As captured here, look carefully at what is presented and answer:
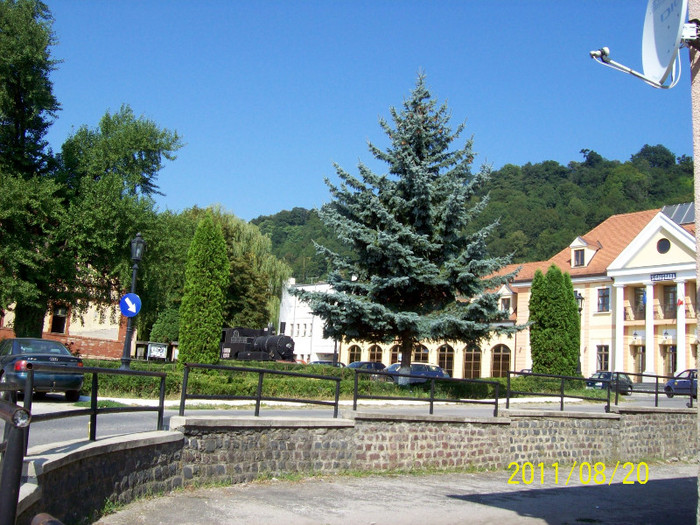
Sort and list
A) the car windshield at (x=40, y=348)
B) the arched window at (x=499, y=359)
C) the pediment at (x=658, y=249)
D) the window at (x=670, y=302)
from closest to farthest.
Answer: the car windshield at (x=40, y=348), the pediment at (x=658, y=249), the window at (x=670, y=302), the arched window at (x=499, y=359)

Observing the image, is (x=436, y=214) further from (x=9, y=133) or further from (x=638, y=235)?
(x=638, y=235)

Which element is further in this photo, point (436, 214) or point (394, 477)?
point (436, 214)

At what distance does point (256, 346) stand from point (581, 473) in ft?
86.2

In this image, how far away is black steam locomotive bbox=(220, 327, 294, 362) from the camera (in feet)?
132

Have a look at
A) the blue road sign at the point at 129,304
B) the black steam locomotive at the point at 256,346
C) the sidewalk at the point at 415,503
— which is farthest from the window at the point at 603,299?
the blue road sign at the point at 129,304

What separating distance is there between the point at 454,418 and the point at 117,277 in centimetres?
1953

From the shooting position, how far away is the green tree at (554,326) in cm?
3916

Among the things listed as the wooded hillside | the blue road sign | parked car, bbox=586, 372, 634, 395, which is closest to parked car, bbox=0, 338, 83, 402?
the blue road sign

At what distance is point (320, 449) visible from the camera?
41.1ft

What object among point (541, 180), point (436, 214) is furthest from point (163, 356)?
point (541, 180)

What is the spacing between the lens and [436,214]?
85.3 ft

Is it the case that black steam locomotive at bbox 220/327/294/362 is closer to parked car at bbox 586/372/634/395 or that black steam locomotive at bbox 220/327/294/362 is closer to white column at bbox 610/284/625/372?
parked car at bbox 586/372/634/395

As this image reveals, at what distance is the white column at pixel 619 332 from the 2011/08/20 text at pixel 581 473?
1187 inches

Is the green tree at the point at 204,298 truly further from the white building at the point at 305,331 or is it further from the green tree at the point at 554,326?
the white building at the point at 305,331
